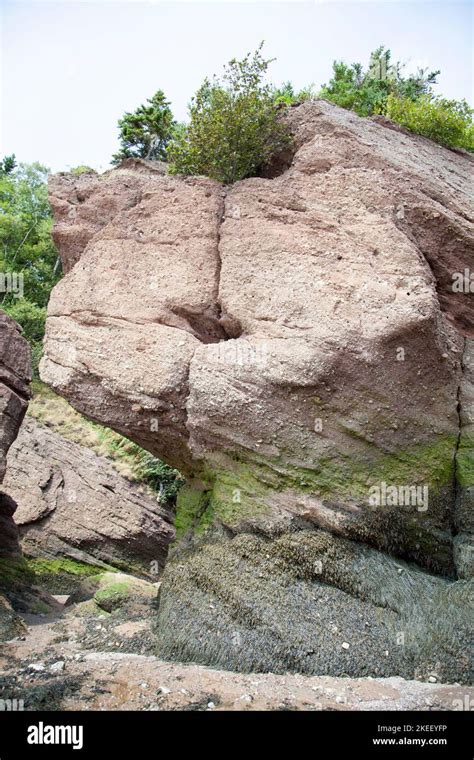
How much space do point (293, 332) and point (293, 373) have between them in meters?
0.62

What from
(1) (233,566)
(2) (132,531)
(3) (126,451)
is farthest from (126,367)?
(3) (126,451)

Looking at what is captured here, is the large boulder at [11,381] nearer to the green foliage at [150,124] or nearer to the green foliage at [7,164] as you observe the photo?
the green foliage at [150,124]

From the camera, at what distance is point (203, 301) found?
953 centimetres

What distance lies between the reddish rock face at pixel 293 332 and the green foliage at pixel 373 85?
5220 millimetres

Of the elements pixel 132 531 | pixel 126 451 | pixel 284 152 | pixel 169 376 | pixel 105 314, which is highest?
pixel 284 152

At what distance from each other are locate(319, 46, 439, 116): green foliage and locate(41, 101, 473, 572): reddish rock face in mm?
5220

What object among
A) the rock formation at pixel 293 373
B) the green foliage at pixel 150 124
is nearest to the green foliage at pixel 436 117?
the rock formation at pixel 293 373

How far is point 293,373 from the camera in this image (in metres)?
8.37

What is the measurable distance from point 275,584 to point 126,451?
37.8 ft

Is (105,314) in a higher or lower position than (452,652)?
higher

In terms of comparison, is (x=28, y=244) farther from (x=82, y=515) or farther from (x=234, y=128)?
(x=234, y=128)

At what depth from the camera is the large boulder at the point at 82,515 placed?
16.4 meters

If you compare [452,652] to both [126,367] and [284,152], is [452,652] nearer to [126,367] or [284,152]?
[126,367]

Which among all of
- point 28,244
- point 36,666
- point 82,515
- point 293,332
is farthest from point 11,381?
point 28,244
